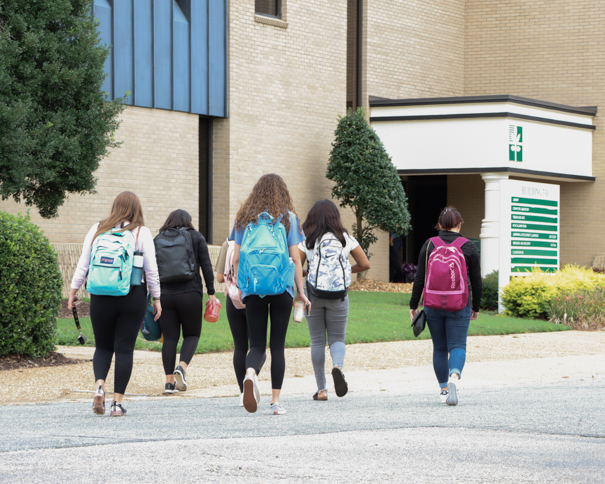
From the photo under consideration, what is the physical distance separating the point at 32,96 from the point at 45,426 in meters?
8.39

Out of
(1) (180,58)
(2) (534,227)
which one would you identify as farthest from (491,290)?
(1) (180,58)

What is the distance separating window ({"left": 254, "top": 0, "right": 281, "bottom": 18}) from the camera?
21141mm

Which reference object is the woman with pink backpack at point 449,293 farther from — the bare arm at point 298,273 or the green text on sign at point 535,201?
the green text on sign at point 535,201

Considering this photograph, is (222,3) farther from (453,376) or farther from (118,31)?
(453,376)

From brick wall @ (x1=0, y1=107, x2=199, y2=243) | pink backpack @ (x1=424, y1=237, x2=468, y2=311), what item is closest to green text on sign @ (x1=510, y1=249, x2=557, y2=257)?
brick wall @ (x1=0, y1=107, x2=199, y2=243)

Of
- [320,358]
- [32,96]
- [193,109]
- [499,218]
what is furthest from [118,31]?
[320,358]

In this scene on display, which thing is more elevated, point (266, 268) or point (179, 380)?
point (266, 268)

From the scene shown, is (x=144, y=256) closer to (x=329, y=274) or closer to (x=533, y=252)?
(x=329, y=274)

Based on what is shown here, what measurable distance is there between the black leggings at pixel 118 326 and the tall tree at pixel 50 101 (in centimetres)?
664

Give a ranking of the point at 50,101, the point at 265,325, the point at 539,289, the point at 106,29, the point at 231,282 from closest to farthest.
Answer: the point at 265,325 < the point at 231,282 < the point at 50,101 < the point at 539,289 < the point at 106,29

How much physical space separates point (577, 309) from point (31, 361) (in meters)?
10.3

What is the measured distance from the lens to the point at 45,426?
6.29 metres

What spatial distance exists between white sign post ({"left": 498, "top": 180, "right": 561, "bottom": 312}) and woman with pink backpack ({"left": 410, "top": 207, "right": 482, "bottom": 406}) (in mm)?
10046

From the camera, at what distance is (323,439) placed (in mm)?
5754
